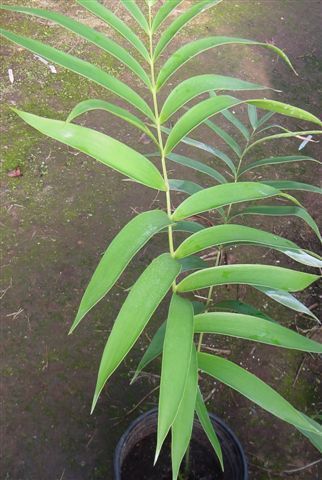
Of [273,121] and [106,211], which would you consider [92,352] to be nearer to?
[106,211]

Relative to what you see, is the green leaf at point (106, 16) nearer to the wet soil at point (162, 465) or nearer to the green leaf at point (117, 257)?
the green leaf at point (117, 257)

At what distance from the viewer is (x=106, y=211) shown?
5.50ft

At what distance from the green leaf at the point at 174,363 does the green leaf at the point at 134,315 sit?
38 millimetres

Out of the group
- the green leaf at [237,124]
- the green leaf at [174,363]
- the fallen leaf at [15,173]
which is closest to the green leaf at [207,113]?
the green leaf at [174,363]

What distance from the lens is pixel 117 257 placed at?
0.58m

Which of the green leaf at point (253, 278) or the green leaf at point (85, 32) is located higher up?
the green leaf at point (85, 32)

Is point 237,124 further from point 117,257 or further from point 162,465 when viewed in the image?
point 162,465

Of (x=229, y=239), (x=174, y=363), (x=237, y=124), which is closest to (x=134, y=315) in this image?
(x=174, y=363)

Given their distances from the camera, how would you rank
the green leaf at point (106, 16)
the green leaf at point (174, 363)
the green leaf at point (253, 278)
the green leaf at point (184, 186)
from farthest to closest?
the green leaf at point (184, 186) < the green leaf at point (106, 16) < the green leaf at point (253, 278) < the green leaf at point (174, 363)

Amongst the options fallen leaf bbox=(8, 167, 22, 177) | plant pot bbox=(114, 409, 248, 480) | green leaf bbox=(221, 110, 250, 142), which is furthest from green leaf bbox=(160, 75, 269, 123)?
fallen leaf bbox=(8, 167, 22, 177)

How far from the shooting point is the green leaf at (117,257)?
1.84ft

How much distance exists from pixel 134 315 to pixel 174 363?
0.07 metres

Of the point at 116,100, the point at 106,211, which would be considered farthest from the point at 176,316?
the point at 116,100

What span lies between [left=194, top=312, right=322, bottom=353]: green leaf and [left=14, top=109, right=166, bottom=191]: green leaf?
8.1 inches
